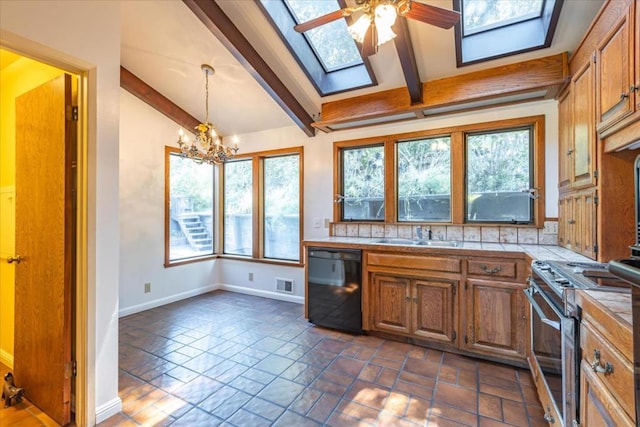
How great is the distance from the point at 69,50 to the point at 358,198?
299 centimetres

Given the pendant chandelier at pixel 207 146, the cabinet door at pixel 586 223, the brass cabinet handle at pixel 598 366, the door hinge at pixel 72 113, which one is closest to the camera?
the brass cabinet handle at pixel 598 366

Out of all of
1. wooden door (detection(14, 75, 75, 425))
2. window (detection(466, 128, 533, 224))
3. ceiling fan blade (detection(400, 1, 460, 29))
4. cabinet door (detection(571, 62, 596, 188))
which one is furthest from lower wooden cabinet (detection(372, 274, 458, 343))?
wooden door (detection(14, 75, 75, 425))

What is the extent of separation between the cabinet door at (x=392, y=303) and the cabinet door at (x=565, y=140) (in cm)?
162

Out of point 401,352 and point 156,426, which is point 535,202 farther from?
point 156,426

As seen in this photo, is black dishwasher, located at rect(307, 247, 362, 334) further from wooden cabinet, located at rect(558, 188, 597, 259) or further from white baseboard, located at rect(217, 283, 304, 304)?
wooden cabinet, located at rect(558, 188, 597, 259)

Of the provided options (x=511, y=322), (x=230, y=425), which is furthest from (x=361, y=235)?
(x=230, y=425)

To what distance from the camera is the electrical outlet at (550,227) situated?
2734 millimetres

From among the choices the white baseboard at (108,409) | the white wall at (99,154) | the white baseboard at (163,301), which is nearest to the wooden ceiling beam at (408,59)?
the white wall at (99,154)

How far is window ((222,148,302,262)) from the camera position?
428cm

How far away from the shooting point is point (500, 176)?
3.04 meters

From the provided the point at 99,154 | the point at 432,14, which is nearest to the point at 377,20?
the point at 432,14

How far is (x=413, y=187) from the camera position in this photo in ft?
11.4

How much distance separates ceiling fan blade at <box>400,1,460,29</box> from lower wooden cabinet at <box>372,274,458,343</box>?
79.0 inches

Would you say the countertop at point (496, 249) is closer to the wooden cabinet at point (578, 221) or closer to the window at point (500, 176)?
the wooden cabinet at point (578, 221)
